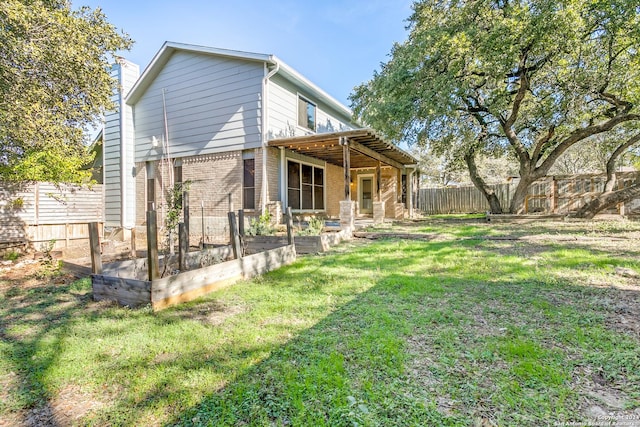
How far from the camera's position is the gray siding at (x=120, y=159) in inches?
485

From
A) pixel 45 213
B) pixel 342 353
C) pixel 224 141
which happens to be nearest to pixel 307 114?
pixel 224 141

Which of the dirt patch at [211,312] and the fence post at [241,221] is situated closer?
the dirt patch at [211,312]

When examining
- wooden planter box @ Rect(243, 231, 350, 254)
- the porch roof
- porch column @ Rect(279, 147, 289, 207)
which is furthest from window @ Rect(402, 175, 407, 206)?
wooden planter box @ Rect(243, 231, 350, 254)

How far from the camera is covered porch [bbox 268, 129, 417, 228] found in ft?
30.8

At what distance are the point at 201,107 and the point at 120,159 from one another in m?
4.38

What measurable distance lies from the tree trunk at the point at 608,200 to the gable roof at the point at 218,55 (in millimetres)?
10543

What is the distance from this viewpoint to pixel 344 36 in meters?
13.6

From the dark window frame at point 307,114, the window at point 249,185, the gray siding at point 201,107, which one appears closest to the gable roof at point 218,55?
the gray siding at point 201,107

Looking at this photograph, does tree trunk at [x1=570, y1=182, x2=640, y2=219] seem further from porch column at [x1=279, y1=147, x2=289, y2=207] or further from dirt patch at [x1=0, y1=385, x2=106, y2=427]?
dirt patch at [x1=0, y1=385, x2=106, y2=427]

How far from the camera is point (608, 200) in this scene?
10.8 metres

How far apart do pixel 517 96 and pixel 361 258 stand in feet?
31.6

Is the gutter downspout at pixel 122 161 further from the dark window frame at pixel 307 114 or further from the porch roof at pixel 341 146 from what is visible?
the dark window frame at pixel 307 114

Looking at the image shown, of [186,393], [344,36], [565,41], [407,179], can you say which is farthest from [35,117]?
[407,179]

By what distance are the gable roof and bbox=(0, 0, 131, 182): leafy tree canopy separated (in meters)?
3.91
